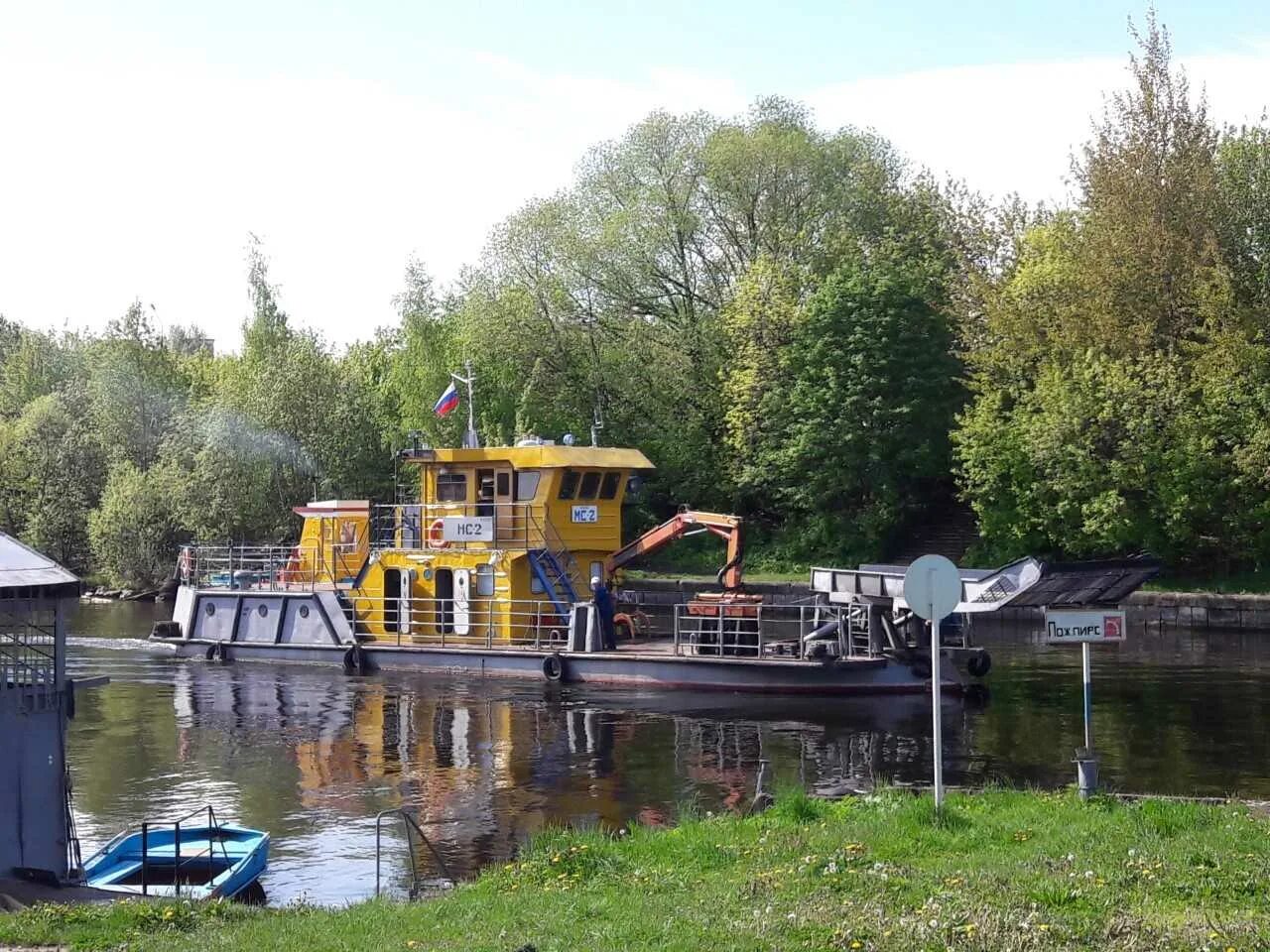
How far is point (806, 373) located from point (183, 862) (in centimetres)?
4311

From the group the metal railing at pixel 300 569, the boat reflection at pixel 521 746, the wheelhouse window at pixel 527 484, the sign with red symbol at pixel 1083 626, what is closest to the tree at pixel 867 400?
the metal railing at pixel 300 569

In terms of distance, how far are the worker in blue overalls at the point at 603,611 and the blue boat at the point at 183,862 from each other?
54.7 feet

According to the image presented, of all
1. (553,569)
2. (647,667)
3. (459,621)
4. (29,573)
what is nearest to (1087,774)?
(29,573)

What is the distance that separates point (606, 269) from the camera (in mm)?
63906

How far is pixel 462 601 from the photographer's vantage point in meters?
36.4

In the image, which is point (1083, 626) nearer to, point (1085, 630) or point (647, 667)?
point (1085, 630)

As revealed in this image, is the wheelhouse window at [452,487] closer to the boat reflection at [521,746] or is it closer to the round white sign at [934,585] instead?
the boat reflection at [521,746]

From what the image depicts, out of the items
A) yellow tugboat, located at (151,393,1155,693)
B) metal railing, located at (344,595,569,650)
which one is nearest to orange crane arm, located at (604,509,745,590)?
yellow tugboat, located at (151,393,1155,693)

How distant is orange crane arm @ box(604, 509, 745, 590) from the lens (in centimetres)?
3284

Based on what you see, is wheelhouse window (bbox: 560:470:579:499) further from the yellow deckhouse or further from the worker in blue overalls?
the worker in blue overalls

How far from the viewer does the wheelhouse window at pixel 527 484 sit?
35.7 meters

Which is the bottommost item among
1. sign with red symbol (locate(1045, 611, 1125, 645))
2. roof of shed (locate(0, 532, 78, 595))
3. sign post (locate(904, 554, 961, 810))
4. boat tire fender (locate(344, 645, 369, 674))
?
boat tire fender (locate(344, 645, 369, 674))

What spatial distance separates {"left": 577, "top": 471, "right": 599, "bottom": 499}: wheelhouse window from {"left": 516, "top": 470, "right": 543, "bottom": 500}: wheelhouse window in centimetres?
109

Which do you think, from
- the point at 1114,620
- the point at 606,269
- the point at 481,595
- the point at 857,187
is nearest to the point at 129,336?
the point at 606,269
